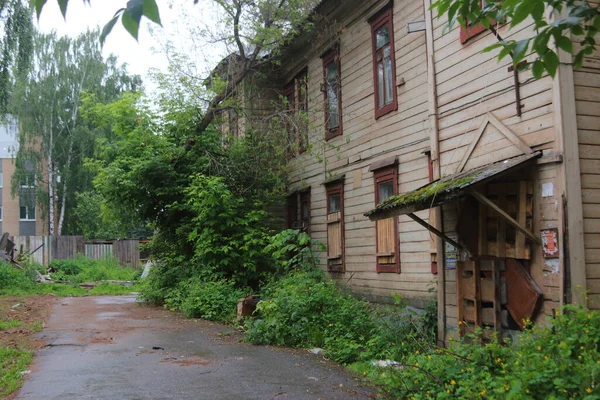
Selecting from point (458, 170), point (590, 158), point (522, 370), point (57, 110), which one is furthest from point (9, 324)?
point (57, 110)

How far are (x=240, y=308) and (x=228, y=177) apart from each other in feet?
16.9

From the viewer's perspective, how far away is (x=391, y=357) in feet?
24.9

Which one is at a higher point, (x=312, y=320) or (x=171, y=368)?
(x=312, y=320)

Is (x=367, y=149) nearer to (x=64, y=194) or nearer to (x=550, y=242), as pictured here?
(x=550, y=242)

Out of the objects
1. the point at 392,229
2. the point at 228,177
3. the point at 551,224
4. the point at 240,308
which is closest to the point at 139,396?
the point at 551,224

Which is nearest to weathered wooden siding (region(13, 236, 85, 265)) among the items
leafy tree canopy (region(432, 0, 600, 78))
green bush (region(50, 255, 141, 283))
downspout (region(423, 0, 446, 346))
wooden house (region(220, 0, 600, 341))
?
green bush (region(50, 255, 141, 283))

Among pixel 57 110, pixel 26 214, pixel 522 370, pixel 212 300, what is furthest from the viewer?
pixel 26 214

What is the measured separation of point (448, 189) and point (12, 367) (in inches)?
249

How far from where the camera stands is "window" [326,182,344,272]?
14.1 metres

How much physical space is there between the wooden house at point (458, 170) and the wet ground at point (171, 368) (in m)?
2.44

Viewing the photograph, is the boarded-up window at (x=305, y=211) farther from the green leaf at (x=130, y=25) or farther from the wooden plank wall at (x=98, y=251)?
the wooden plank wall at (x=98, y=251)

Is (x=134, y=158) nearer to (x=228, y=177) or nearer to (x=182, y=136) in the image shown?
(x=182, y=136)

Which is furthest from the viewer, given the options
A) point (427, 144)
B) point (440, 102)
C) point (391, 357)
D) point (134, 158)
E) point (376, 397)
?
point (134, 158)

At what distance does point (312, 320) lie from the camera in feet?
32.5
